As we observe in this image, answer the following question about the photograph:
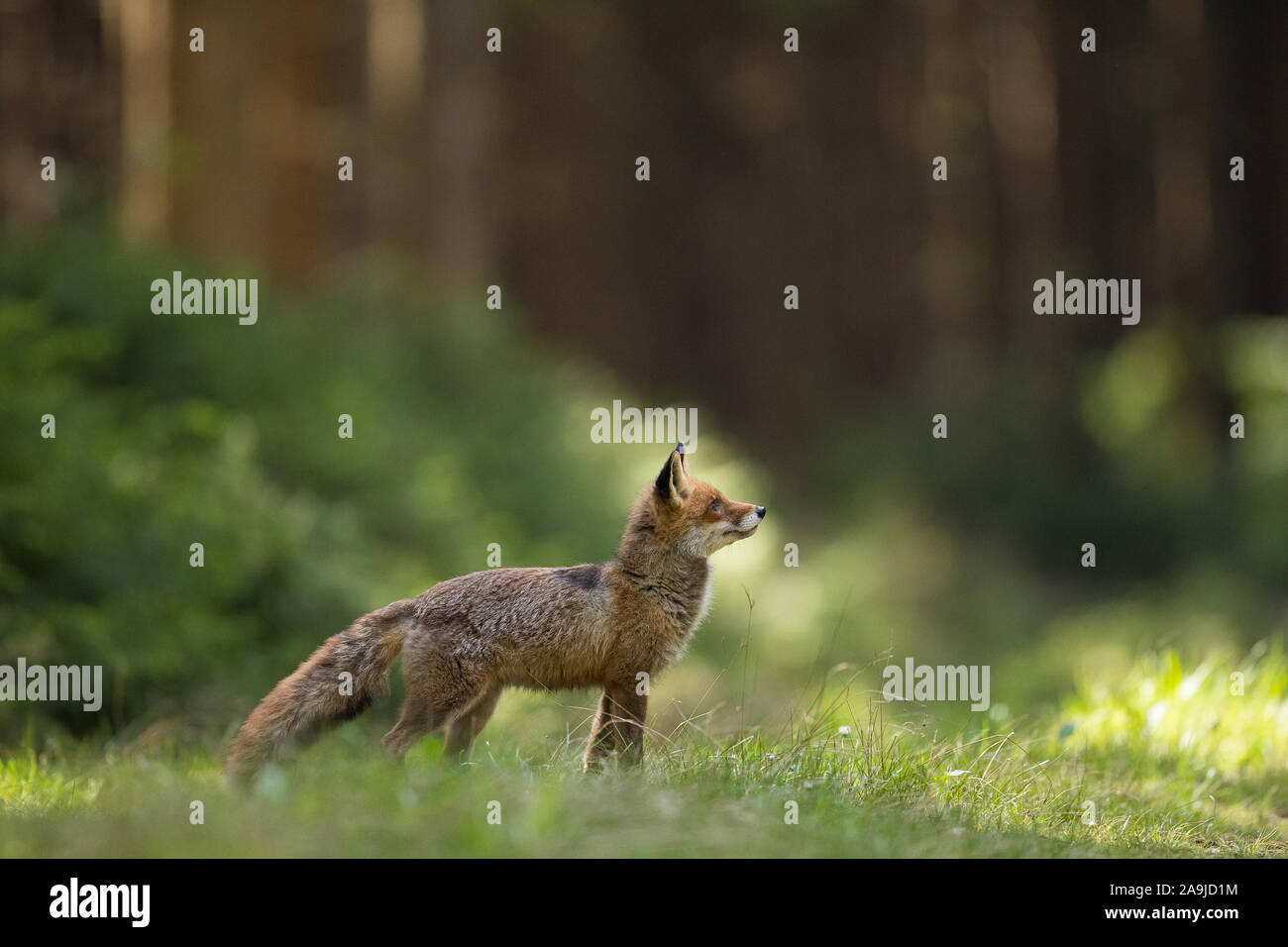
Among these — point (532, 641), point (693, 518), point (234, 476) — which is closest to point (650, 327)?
point (234, 476)

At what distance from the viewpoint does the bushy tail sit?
621 cm

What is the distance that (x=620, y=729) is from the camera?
648cm

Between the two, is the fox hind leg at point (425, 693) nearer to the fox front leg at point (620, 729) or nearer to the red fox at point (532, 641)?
the red fox at point (532, 641)

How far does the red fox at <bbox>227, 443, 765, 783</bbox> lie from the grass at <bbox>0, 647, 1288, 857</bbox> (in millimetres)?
222

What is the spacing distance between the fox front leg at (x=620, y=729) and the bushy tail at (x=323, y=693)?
1095 mm

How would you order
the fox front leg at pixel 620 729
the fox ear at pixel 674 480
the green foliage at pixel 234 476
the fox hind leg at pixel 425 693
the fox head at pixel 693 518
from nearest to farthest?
the fox hind leg at pixel 425 693, the fox front leg at pixel 620 729, the fox ear at pixel 674 480, the fox head at pixel 693 518, the green foliage at pixel 234 476

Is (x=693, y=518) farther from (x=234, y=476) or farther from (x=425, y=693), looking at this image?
(x=234, y=476)

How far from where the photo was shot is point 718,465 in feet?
61.7

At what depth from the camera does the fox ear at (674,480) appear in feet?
21.4

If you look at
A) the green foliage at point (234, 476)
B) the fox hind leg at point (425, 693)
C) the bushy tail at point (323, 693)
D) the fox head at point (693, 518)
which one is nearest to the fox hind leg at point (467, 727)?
the fox hind leg at point (425, 693)

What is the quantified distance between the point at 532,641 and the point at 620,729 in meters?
0.65

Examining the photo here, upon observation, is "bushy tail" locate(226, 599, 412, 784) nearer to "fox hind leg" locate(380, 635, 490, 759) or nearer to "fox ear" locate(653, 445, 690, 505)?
"fox hind leg" locate(380, 635, 490, 759)

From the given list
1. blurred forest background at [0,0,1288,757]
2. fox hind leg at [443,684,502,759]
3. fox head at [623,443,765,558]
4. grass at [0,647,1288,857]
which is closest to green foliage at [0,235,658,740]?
blurred forest background at [0,0,1288,757]
